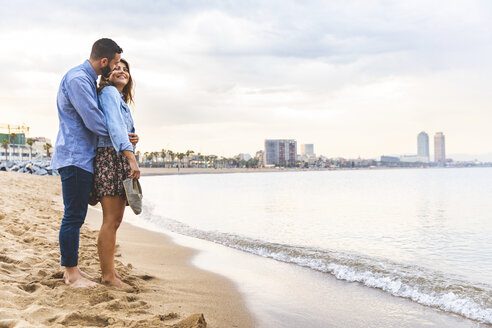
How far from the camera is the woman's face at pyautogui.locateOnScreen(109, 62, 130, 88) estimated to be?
349 centimetres

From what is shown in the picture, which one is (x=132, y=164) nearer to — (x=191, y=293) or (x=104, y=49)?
(x=104, y=49)

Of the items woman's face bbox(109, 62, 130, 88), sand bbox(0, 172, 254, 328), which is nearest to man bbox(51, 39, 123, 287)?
woman's face bbox(109, 62, 130, 88)

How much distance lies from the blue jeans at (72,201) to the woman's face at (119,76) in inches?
34.7

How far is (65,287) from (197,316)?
118cm

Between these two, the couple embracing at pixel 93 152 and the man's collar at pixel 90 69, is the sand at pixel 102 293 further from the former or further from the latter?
the man's collar at pixel 90 69

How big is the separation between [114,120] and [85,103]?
0.26 m

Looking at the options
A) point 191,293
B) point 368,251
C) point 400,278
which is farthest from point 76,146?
point 368,251

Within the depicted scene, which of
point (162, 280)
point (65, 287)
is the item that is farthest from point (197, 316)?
point (162, 280)

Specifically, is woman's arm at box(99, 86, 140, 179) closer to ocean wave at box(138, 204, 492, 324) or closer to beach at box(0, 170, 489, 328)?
beach at box(0, 170, 489, 328)

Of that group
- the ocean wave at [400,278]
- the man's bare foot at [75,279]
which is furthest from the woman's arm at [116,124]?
the ocean wave at [400,278]

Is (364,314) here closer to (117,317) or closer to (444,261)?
(117,317)

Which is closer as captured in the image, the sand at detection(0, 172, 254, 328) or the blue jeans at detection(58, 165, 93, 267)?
the sand at detection(0, 172, 254, 328)

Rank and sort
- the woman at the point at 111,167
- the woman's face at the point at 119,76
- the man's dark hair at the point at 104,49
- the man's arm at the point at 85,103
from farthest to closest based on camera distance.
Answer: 1. the woman's face at the point at 119,76
2. the man's dark hair at the point at 104,49
3. the woman at the point at 111,167
4. the man's arm at the point at 85,103

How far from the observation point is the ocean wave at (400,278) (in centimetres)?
418
